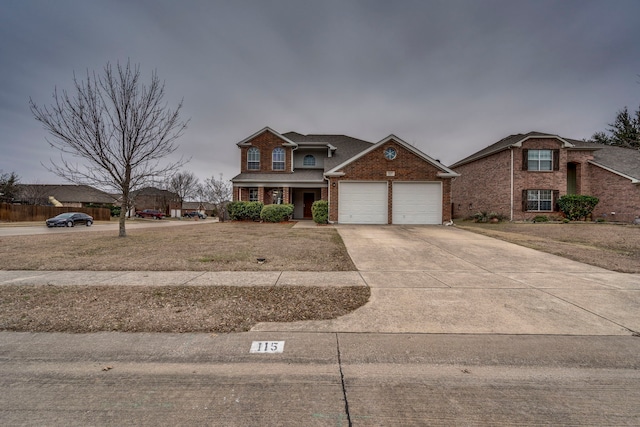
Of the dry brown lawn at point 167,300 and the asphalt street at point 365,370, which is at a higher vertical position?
the dry brown lawn at point 167,300

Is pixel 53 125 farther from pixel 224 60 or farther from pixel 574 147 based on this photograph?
pixel 574 147

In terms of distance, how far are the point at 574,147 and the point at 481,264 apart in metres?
20.5

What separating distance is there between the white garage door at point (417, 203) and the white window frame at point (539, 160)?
360 inches

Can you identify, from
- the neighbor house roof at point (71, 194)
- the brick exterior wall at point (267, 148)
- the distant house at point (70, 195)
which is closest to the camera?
the brick exterior wall at point (267, 148)

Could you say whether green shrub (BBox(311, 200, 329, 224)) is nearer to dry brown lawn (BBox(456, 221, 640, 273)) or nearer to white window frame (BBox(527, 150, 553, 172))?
dry brown lawn (BBox(456, 221, 640, 273))

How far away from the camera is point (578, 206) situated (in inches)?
770

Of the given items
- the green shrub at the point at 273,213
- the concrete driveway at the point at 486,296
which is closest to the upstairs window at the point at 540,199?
the concrete driveway at the point at 486,296

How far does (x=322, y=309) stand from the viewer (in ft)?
14.3

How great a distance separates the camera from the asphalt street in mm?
2154

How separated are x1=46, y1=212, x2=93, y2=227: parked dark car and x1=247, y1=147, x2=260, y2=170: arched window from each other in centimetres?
1717

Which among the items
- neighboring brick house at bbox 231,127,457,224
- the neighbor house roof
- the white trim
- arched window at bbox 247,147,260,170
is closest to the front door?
arched window at bbox 247,147,260,170

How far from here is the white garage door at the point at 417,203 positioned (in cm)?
1698

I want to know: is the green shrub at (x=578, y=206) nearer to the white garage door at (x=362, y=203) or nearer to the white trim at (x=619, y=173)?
the white trim at (x=619, y=173)

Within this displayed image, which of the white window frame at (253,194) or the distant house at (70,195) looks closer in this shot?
the white window frame at (253,194)
